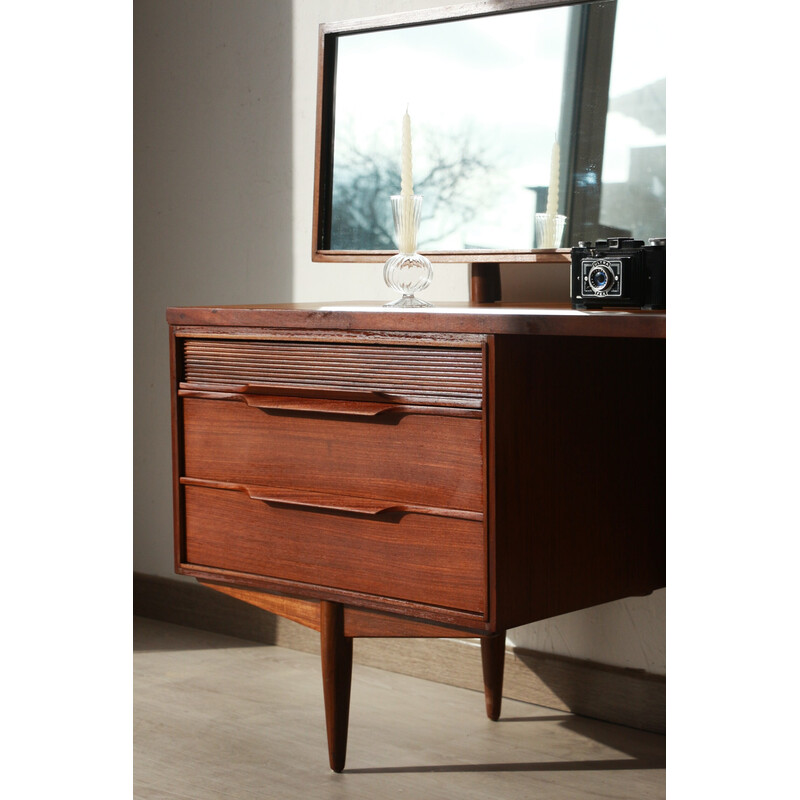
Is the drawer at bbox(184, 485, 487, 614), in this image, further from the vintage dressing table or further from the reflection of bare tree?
the reflection of bare tree

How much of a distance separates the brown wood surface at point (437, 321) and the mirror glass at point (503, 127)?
1.16 ft

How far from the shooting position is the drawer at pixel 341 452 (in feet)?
4.54

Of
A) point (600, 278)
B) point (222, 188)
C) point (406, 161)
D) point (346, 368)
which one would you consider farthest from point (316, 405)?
point (222, 188)

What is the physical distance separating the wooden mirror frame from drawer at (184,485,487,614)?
0.57m

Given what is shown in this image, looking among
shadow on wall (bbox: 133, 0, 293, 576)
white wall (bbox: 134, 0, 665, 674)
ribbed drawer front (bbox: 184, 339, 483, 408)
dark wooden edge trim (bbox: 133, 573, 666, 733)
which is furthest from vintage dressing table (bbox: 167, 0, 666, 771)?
shadow on wall (bbox: 133, 0, 293, 576)

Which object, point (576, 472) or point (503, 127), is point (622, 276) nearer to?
point (576, 472)

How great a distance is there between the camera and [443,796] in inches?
64.4

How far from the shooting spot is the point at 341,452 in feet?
4.91

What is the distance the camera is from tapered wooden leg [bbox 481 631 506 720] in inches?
77.3

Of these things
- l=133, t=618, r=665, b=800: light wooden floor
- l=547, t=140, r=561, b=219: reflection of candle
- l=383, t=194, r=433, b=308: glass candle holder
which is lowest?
l=133, t=618, r=665, b=800: light wooden floor

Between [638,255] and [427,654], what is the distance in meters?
1.17
